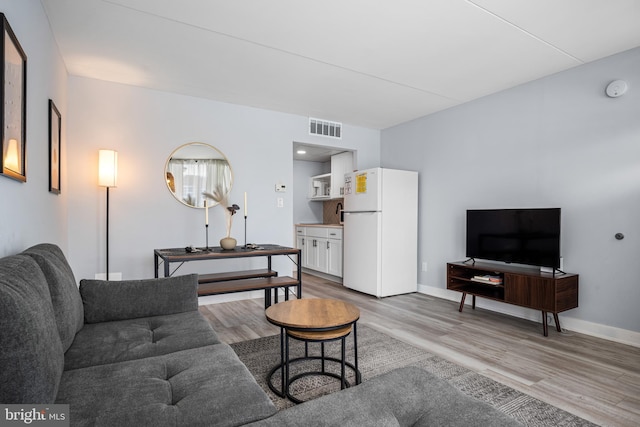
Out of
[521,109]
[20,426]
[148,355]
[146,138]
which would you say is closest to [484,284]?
[521,109]

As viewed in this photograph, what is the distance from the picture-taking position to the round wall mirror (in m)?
3.78

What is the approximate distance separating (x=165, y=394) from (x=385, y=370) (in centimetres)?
154

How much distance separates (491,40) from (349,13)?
1.18 m

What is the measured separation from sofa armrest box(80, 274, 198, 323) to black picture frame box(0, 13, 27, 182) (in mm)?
730

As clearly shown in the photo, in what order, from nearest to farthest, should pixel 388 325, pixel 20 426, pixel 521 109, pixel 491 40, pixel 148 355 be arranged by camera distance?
pixel 20 426 → pixel 148 355 → pixel 491 40 → pixel 388 325 → pixel 521 109

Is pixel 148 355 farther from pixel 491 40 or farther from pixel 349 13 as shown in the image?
pixel 491 40

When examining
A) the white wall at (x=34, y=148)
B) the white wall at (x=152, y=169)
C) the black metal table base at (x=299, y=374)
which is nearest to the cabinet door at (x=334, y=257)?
the white wall at (x=152, y=169)

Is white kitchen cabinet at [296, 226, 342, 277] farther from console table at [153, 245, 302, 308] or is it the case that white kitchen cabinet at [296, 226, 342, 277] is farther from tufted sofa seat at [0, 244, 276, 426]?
tufted sofa seat at [0, 244, 276, 426]

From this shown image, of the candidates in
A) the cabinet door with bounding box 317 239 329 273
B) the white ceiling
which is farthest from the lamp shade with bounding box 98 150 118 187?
the cabinet door with bounding box 317 239 329 273

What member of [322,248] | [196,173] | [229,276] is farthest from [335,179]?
[229,276]

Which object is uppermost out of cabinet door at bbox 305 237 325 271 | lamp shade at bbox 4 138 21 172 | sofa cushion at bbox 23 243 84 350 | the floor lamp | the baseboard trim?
the floor lamp

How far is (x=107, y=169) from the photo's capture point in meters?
3.21

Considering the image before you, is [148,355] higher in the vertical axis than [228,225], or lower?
lower

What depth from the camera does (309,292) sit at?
4629 millimetres
